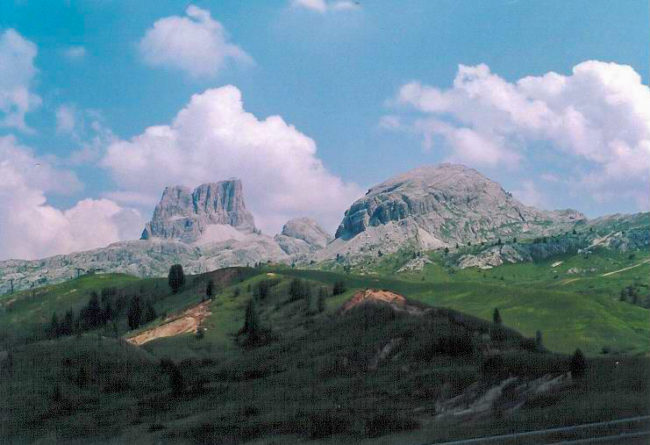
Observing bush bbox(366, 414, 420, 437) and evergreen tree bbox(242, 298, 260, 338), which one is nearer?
bush bbox(366, 414, 420, 437)

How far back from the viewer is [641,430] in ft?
143

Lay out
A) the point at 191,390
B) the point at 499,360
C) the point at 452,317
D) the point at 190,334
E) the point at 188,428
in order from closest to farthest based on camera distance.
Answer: the point at 188,428 < the point at 499,360 < the point at 191,390 < the point at 452,317 < the point at 190,334

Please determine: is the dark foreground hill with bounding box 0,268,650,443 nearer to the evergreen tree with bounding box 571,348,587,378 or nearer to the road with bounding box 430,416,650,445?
the evergreen tree with bounding box 571,348,587,378

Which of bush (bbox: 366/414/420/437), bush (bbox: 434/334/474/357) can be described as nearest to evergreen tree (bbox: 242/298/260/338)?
bush (bbox: 434/334/474/357)

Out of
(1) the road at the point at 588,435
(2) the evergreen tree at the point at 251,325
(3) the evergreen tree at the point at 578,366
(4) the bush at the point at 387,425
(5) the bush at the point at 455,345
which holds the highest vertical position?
(2) the evergreen tree at the point at 251,325

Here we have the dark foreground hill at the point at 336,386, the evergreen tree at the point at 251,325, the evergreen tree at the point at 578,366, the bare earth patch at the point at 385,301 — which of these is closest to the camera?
the dark foreground hill at the point at 336,386

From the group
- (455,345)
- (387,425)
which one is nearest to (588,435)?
(387,425)

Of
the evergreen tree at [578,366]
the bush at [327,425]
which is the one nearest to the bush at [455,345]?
the evergreen tree at [578,366]

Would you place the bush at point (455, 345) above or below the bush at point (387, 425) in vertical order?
above

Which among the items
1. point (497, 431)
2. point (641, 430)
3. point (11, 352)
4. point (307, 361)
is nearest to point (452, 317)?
point (307, 361)

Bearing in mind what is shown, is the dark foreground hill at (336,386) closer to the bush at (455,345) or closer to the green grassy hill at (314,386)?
the bush at (455,345)

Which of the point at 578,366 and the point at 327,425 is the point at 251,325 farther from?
the point at 327,425

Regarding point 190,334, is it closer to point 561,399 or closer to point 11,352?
point 11,352

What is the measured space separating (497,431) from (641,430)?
39.1 feet
